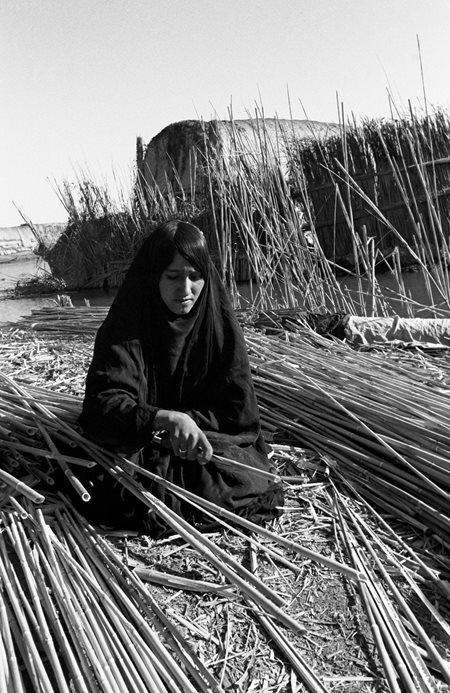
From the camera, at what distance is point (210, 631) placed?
1.14 metres

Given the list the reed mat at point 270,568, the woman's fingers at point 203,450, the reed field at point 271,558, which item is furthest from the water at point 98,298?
the woman's fingers at point 203,450

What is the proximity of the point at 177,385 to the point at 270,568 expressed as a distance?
0.51m

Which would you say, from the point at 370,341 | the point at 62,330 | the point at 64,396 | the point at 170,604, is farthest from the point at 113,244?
the point at 170,604

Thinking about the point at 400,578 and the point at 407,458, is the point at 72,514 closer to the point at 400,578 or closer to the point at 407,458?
the point at 400,578

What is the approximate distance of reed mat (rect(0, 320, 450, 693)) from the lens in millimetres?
1018

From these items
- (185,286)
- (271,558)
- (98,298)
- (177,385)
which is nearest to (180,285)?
(185,286)

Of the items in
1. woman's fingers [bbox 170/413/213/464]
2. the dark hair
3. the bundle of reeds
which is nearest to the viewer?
woman's fingers [bbox 170/413/213/464]

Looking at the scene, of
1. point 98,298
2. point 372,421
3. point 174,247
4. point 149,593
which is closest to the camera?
point 149,593

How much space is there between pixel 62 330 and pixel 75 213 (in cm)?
804

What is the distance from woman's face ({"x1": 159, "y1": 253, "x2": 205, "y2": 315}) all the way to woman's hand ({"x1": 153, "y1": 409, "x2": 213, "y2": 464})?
0.93ft

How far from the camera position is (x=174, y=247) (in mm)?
1431

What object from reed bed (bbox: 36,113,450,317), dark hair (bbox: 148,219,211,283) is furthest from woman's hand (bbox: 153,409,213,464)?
reed bed (bbox: 36,113,450,317)

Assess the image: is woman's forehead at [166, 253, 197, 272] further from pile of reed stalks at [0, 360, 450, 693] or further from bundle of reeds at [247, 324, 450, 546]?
bundle of reeds at [247, 324, 450, 546]

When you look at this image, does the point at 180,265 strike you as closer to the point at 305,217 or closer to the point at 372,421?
the point at 372,421
